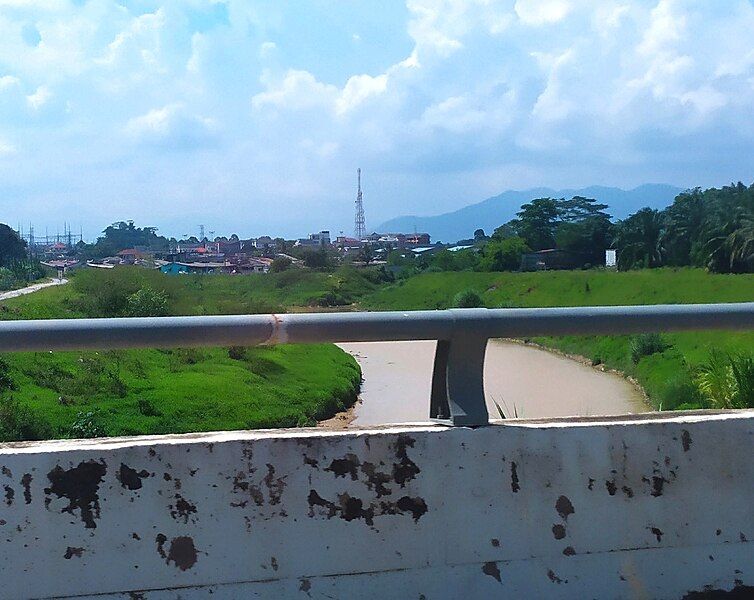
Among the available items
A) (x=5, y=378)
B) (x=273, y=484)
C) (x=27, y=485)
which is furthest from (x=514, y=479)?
(x=5, y=378)

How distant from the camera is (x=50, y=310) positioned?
107 feet

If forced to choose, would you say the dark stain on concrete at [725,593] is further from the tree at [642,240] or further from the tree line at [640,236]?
the tree at [642,240]

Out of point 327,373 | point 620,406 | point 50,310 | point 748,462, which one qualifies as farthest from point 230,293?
point 748,462

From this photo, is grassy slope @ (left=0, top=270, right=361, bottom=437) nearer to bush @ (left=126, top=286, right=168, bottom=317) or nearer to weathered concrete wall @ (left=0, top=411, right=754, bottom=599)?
bush @ (left=126, top=286, right=168, bottom=317)

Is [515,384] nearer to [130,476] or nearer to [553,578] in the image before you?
[553,578]

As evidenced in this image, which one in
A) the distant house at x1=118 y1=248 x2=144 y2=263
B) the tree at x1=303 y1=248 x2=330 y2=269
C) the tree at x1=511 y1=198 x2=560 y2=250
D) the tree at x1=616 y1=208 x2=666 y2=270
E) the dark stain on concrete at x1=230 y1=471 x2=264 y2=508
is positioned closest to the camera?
the dark stain on concrete at x1=230 y1=471 x2=264 y2=508

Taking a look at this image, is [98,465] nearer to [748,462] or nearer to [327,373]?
[748,462]

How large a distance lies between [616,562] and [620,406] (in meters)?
28.0

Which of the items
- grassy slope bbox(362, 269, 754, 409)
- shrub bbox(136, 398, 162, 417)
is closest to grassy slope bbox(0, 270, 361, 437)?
shrub bbox(136, 398, 162, 417)

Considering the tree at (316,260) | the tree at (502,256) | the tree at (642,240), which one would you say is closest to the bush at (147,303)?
the tree at (316,260)

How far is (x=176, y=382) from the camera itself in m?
33.1

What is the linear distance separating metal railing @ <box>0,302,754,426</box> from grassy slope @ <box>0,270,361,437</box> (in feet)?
75.8

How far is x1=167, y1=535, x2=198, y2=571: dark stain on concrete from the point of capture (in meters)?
3.11

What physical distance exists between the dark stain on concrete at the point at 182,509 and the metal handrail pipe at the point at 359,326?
0.53 m
